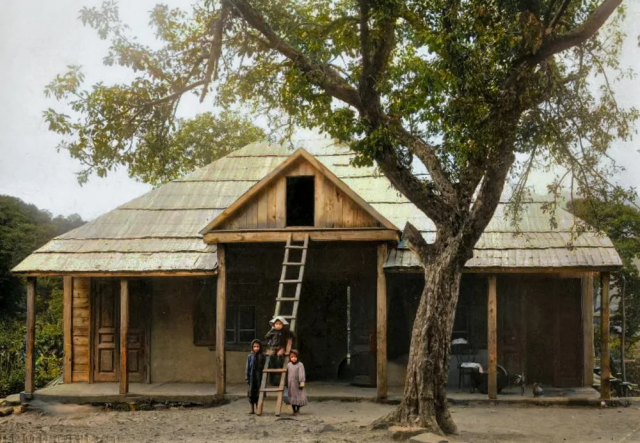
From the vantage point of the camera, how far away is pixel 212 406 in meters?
15.5

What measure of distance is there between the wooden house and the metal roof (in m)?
0.04

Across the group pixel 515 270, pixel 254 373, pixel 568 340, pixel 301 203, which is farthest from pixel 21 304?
pixel 515 270

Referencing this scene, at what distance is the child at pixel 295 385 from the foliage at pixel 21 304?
297 inches

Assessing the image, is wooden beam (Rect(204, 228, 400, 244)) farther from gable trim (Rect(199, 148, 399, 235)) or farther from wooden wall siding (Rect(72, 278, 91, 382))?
wooden wall siding (Rect(72, 278, 91, 382))

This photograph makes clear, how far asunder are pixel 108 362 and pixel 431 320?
342 inches

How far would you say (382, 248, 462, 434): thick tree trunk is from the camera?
39.9ft

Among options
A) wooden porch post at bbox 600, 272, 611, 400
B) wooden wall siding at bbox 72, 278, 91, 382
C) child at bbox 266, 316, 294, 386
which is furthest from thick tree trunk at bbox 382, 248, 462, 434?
wooden wall siding at bbox 72, 278, 91, 382

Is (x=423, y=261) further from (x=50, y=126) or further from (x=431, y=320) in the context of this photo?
(x=50, y=126)

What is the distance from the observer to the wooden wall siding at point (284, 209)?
15.6 meters

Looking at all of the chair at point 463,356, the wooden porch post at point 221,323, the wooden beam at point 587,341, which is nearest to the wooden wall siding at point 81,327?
the wooden porch post at point 221,323

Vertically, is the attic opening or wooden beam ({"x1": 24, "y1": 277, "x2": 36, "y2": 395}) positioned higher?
the attic opening

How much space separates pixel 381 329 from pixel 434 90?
5231 millimetres

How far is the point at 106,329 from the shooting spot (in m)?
18.2

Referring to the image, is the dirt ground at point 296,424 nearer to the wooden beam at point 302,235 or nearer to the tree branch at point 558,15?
the wooden beam at point 302,235
